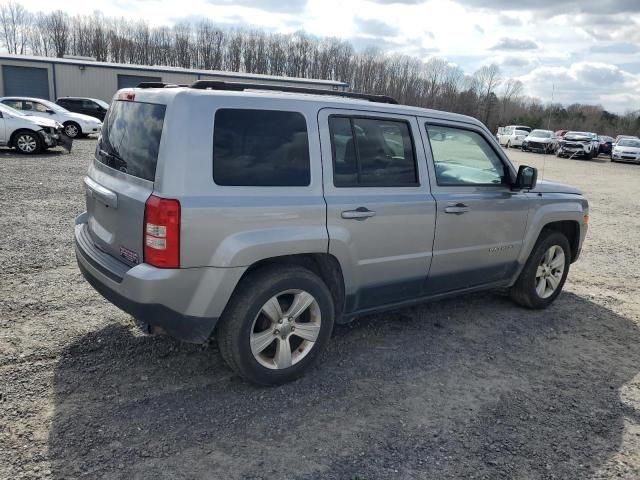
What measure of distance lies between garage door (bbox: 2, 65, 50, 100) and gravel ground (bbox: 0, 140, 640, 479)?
3573cm

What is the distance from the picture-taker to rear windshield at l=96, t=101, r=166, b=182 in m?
3.14

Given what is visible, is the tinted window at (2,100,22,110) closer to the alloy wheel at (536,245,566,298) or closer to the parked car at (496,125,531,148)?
the alloy wheel at (536,245,566,298)

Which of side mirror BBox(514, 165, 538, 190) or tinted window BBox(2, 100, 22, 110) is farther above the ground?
side mirror BBox(514, 165, 538, 190)

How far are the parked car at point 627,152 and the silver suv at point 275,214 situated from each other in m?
31.3

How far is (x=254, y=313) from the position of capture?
3.34 m

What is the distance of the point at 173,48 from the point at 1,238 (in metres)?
75.7

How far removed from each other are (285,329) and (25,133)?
1458 cm

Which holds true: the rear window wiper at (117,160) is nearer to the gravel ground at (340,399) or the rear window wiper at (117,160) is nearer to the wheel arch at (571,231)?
the gravel ground at (340,399)

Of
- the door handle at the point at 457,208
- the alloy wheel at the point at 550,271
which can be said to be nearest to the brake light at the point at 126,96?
the door handle at the point at 457,208

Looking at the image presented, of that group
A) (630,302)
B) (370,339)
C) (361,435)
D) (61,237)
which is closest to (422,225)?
(370,339)

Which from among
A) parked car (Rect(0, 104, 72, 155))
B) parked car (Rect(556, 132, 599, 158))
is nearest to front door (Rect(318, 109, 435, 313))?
parked car (Rect(0, 104, 72, 155))

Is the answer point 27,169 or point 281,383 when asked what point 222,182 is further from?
point 27,169

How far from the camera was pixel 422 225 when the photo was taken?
4070 mm

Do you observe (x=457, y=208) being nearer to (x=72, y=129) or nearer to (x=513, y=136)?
(x=72, y=129)
